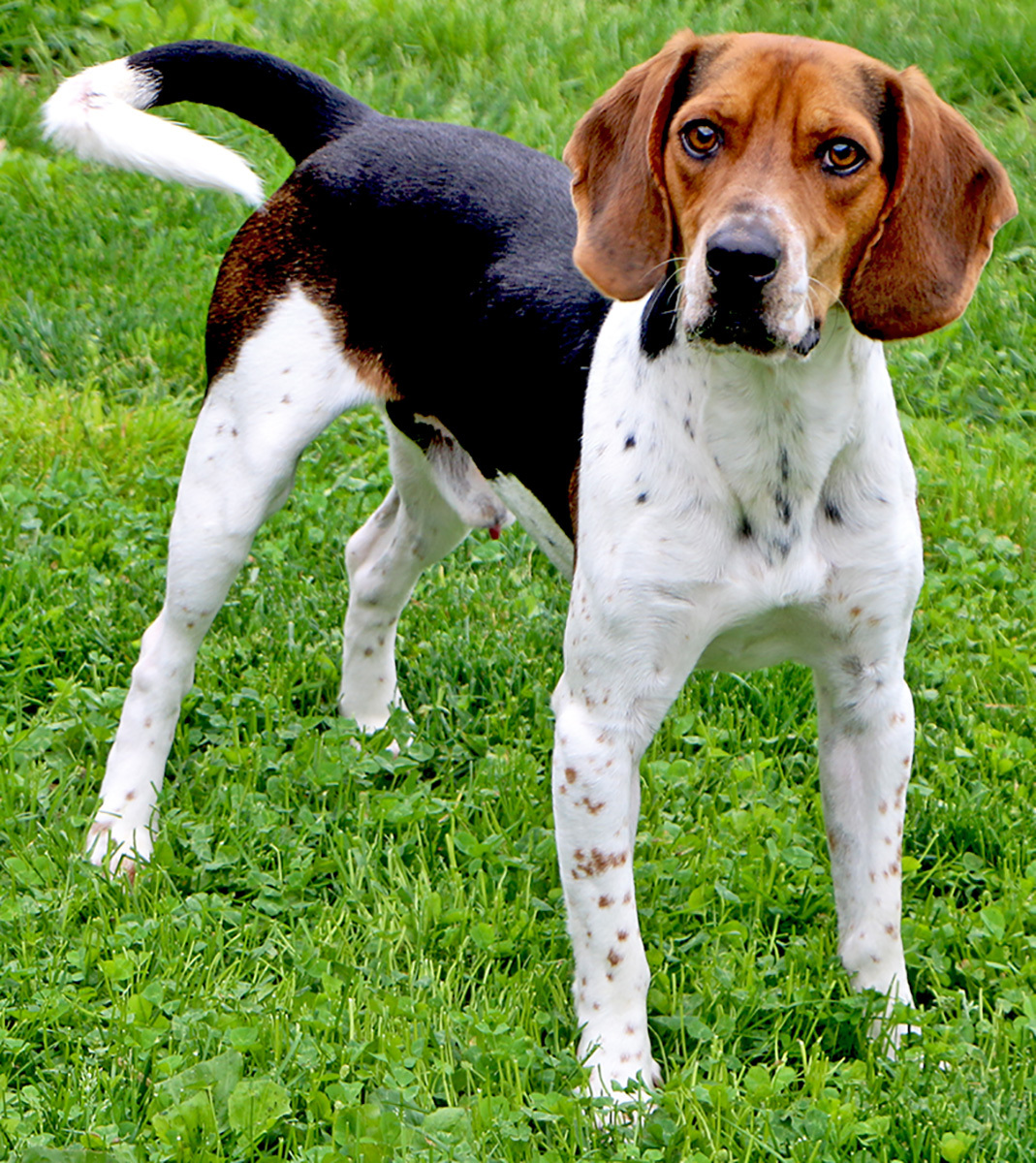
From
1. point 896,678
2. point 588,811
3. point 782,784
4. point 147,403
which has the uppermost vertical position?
point 896,678

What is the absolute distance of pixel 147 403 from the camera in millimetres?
5617

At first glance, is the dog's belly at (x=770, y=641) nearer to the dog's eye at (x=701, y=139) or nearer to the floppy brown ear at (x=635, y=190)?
the floppy brown ear at (x=635, y=190)

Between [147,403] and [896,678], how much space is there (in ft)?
10.7

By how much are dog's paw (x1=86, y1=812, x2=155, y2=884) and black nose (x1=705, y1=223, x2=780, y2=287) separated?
6.31 feet

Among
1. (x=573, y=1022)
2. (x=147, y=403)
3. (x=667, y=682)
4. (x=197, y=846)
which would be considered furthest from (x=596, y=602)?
(x=147, y=403)

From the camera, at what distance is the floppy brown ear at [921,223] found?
8.97ft

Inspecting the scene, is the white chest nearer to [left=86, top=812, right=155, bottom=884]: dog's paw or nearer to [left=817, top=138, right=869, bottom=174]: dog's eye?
[left=817, top=138, right=869, bottom=174]: dog's eye

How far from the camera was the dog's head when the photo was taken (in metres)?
2.62

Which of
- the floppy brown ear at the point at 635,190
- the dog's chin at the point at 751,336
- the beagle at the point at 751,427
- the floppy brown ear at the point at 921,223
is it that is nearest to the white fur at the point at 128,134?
the beagle at the point at 751,427

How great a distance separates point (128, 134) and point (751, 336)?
1.88 metres

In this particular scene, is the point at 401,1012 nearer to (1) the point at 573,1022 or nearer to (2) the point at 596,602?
(1) the point at 573,1022

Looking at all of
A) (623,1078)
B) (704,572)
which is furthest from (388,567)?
(623,1078)

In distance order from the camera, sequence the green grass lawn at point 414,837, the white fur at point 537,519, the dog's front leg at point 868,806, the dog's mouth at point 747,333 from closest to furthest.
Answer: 1. the dog's mouth at point 747,333
2. the green grass lawn at point 414,837
3. the dog's front leg at point 868,806
4. the white fur at point 537,519

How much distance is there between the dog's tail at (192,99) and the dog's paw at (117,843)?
5.09 feet
